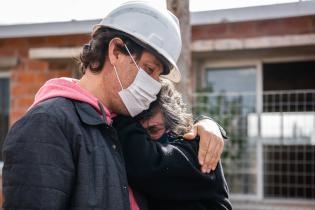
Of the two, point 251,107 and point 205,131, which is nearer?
point 205,131

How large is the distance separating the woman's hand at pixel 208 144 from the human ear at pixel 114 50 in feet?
1.42

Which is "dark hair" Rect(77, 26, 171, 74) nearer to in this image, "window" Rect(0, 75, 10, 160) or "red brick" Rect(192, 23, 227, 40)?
"red brick" Rect(192, 23, 227, 40)

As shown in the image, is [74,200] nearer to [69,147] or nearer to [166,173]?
[69,147]

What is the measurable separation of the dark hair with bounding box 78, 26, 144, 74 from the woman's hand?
0.43 m

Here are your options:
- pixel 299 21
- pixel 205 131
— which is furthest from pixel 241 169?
pixel 205 131

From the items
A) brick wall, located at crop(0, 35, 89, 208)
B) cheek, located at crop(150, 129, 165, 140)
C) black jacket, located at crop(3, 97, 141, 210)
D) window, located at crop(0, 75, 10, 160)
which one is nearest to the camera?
black jacket, located at crop(3, 97, 141, 210)

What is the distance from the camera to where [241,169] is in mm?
5730

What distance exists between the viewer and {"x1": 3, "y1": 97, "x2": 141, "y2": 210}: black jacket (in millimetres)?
1522

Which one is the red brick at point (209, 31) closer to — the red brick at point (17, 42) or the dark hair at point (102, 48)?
the red brick at point (17, 42)

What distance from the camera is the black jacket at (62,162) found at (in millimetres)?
1522

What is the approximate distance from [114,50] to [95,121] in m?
0.32

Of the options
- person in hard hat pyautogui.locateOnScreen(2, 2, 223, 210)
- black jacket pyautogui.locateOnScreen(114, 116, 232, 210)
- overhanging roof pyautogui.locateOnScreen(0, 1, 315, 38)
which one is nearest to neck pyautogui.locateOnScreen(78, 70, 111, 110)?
person in hard hat pyautogui.locateOnScreen(2, 2, 223, 210)

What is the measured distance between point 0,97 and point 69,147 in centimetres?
545

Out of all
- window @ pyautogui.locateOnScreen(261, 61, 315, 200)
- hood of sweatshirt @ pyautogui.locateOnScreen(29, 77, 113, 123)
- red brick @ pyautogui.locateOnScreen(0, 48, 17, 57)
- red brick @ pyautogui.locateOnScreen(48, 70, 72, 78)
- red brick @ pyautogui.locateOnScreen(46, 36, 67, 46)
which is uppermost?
red brick @ pyautogui.locateOnScreen(46, 36, 67, 46)
